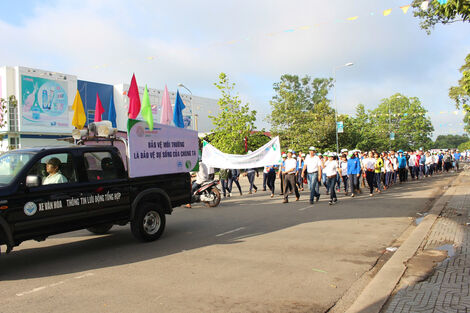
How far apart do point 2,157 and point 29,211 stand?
4.28 ft

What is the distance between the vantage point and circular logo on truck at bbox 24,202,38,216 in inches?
211

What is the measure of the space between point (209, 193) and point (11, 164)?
753 centimetres

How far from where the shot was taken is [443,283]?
14.5 feet

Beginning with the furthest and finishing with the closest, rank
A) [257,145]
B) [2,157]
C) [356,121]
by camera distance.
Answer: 1. [356,121]
2. [257,145]
3. [2,157]

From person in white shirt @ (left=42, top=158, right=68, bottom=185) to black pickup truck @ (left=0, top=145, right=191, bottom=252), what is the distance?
2 cm

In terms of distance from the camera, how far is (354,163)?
14.5 meters

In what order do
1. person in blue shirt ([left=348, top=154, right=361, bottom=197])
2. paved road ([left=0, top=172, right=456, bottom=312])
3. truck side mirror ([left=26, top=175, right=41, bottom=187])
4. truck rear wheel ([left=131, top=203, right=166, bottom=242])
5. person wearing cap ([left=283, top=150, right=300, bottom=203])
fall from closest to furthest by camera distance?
paved road ([left=0, top=172, right=456, bottom=312]), truck side mirror ([left=26, top=175, right=41, bottom=187]), truck rear wheel ([left=131, top=203, right=166, bottom=242]), person wearing cap ([left=283, top=150, right=300, bottom=203]), person in blue shirt ([left=348, top=154, right=361, bottom=197])

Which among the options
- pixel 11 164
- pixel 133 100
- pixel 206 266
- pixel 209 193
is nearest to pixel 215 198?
pixel 209 193

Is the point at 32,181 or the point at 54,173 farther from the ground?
the point at 54,173

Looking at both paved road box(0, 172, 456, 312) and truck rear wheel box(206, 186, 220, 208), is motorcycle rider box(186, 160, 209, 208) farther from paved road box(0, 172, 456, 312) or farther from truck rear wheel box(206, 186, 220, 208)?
paved road box(0, 172, 456, 312)

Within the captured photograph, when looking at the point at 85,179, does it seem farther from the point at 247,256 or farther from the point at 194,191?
the point at 194,191

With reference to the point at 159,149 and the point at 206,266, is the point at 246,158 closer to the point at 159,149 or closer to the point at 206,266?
the point at 159,149

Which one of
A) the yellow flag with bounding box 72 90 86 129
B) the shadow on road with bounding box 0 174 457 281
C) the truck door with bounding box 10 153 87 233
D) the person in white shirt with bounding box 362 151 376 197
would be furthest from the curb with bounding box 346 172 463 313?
the yellow flag with bounding box 72 90 86 129

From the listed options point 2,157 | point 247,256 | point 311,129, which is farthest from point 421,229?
point 311,129
